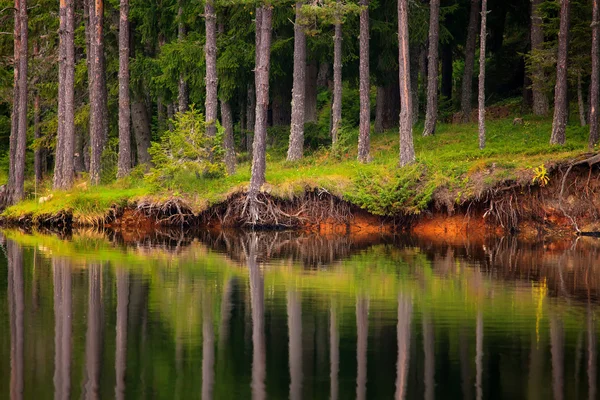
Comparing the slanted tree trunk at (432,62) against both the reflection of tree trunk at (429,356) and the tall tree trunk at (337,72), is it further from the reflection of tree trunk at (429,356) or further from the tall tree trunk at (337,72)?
the reflection of tree trunk at (429,356)

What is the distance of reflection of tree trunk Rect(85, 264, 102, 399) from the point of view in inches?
414

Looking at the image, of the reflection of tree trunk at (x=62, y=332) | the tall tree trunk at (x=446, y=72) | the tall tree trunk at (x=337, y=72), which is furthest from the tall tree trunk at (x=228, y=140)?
the reflection of tree trunk at (x=62, y=332)

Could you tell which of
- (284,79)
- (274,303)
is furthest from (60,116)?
(274,303)

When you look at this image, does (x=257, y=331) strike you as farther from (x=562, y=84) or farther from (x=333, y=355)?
(x=562, y=84)

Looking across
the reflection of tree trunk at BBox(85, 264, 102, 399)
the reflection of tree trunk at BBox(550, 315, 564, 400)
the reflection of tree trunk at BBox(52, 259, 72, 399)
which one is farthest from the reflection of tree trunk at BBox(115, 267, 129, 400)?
the reflection of tree trunk at BBox(550, 315, 564, 400)

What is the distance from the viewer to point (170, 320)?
1432 cm

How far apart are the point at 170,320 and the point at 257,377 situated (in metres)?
3.65

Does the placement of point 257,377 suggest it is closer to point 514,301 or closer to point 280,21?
point 514,301

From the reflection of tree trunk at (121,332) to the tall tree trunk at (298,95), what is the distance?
14512mm

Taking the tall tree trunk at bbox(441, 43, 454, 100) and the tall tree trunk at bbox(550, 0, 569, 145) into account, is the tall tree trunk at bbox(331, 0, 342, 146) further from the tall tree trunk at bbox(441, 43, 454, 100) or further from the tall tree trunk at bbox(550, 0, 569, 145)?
the tall tree trunk at bbox(441, 43, 454, 100)

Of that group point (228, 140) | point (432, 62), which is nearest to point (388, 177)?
point (432, 62)

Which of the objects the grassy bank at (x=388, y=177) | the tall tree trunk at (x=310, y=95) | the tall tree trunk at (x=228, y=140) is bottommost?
the grassy bank at (x=388, y=177)

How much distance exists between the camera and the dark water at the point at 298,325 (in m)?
10.7

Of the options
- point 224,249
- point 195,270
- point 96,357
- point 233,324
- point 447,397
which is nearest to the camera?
point 447,397
